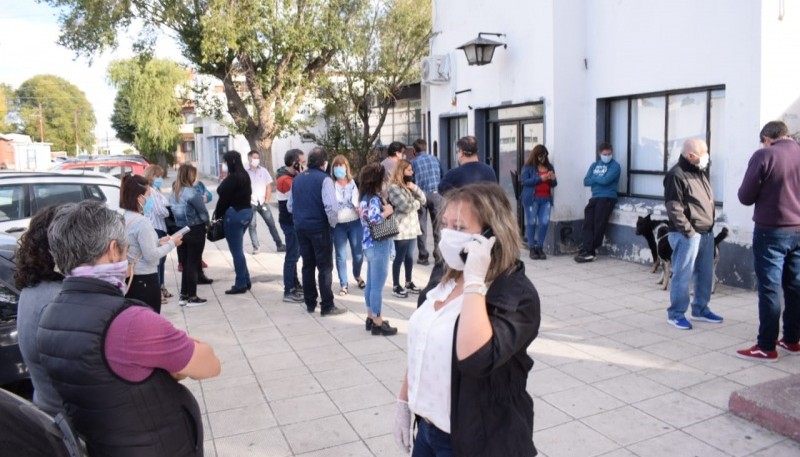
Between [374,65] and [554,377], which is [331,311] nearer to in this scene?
[554,377]

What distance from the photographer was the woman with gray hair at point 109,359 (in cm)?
214

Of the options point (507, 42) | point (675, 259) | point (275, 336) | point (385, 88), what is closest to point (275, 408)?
point (275, 336)

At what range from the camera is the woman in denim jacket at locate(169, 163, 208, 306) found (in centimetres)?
750

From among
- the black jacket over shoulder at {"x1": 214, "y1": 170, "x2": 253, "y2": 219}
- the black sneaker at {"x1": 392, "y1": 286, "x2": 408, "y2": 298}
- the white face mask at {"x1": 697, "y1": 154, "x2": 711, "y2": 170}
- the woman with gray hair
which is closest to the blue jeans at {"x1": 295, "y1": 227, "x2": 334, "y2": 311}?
the black sneaker at {"x1": 392, "y1": 286, "x2": 408, "y2": 298}

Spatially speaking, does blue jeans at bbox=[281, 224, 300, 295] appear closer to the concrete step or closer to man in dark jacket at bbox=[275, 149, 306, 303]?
man in dark jacket at bbox=[275, 149, 306, 303]

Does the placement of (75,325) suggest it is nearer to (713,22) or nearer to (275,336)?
(275,336)

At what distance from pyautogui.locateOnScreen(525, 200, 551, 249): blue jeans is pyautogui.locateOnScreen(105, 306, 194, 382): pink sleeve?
7.85 m

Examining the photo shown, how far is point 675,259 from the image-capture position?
604 centimetres

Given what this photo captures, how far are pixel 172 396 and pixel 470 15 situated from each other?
33.3ft

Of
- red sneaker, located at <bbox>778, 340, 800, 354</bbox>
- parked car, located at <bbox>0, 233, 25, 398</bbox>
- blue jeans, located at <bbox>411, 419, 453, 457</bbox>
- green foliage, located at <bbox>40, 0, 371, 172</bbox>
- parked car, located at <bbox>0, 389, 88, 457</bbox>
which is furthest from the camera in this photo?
green foliage, located at <bbox>40, 0, 371, 172</bbox>

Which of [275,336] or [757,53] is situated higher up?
[757,53]

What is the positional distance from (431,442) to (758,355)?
13.2 feet

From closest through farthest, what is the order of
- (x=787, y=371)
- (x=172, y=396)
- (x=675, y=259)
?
(x=172, y=396) → (x=787, y=371) → (x=675, y=259)

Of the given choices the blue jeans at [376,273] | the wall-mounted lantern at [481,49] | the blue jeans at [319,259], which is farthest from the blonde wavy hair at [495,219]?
the wall-mounted lantern at [481,49]
